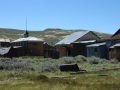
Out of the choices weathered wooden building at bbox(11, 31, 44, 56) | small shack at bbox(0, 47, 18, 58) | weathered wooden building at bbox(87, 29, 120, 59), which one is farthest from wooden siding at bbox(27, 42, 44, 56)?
weathered wooden building at bbox(87, 29, 120, 59)

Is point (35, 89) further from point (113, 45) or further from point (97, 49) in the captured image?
point (97, 49)

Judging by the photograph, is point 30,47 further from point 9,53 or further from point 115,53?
point 115,53

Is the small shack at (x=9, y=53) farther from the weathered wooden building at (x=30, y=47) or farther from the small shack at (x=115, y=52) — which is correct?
the small shack at (x=115, y=52)

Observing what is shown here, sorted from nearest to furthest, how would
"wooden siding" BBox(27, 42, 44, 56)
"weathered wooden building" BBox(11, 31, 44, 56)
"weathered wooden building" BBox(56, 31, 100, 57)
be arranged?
1. "weathered wooden building" BBox(56, 31, 100, 57)
2. "weathered wooden building" BBox(11, 31, 44, 56)
3. "wooden siding" BBox(27, 42, 44, 56)

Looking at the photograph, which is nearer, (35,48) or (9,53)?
(9,53)

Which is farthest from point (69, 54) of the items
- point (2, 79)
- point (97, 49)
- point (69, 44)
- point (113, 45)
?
point (2, 79)

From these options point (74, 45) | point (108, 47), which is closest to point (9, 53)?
point (74, 45)

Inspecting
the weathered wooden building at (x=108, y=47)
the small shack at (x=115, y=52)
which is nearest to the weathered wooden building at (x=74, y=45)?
the weathered wooden building at (x=108, y=47)

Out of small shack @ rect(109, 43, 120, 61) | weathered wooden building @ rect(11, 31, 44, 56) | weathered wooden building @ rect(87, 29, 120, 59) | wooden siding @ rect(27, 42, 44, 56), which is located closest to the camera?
small shack @ rect(109, 43, 120, 61)

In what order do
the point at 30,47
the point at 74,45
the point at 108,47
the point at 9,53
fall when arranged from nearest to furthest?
1. the point at 108,47
2. the point at 9,53
3. the point at 74,45
4. the point at 30,47

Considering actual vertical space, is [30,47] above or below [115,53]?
above

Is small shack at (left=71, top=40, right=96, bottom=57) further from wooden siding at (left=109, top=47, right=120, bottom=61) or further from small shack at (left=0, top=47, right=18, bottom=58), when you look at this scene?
small shack at (left=0, top=47, right=18, bottom=58)

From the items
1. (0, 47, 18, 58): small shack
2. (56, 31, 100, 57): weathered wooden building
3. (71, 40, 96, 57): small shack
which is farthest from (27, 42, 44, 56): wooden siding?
(71, 40, 96, 57): small shack

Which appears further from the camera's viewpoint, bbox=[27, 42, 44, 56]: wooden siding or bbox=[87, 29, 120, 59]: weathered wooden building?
bbox=[27, 42, 44, 56]: wooden siding
